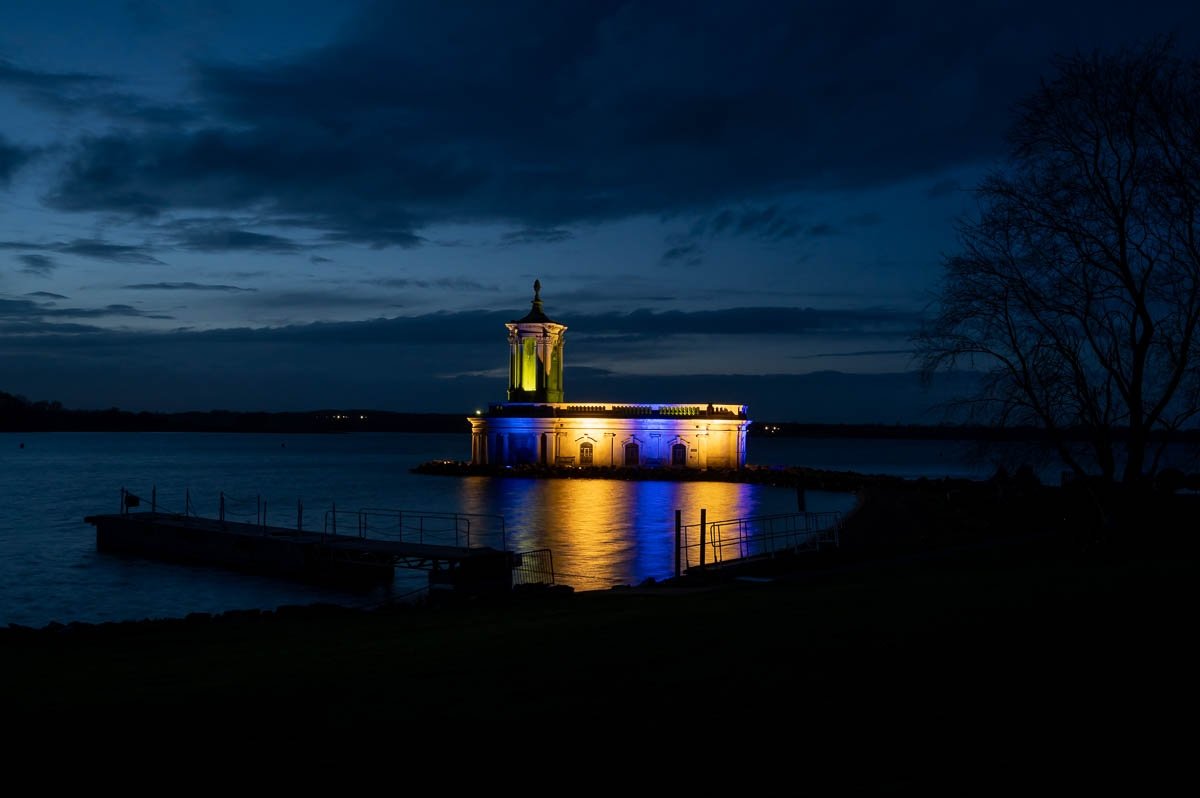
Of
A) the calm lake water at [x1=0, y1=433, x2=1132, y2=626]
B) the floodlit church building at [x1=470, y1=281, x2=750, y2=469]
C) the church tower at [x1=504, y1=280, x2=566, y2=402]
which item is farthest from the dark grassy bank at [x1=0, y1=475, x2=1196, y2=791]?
the church tower at [x1=504, y1=280, x2=566, y2=402]

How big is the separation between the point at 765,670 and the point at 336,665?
4.32 meters

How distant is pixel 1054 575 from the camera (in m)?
13.4

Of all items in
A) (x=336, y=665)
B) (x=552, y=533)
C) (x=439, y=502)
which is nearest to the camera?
(x=336, y=665)

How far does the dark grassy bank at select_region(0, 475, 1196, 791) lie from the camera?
19.1 feet

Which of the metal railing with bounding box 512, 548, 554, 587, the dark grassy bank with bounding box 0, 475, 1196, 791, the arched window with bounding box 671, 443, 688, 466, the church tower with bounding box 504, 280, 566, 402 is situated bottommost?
the metal railing with bounding box 512, 548, 554, 587

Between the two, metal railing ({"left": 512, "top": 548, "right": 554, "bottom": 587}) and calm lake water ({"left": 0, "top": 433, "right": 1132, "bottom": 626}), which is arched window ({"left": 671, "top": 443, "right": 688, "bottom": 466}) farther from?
metal railing ({"left": 512, "top": 548, "right": 554, "bottom": 587})

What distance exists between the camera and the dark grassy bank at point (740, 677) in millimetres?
5824

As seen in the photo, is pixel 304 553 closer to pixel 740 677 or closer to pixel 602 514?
pixel 602 514

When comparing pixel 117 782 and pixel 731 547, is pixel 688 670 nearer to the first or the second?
pixel 117 782

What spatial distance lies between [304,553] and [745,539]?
38.9 feet

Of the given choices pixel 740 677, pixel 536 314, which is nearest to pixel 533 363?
pixel 536 314

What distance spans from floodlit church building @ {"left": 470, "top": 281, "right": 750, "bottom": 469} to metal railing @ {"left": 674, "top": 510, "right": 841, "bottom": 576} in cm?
3343

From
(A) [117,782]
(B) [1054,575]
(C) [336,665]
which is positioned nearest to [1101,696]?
(A) [117,782]

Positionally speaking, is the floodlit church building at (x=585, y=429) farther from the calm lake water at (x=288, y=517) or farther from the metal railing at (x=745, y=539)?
the metal railing at (x=745, y=539)
